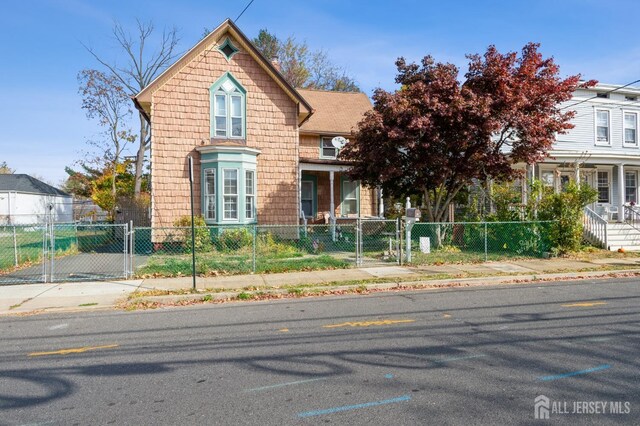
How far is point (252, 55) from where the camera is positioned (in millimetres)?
18422

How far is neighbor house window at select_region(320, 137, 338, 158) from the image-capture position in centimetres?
2314

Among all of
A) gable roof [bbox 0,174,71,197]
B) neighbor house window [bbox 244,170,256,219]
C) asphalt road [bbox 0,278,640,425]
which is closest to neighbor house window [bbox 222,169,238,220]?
neighbor house window [bbox 244,170,256,219]

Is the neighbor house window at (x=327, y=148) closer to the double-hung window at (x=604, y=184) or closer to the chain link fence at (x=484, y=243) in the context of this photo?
the chain link fence at (x=484, y=243)

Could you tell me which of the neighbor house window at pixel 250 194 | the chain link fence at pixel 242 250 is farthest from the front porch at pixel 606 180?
the neighbor house window at pixel 250 194

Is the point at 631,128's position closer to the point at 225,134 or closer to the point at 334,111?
the point at 334,111

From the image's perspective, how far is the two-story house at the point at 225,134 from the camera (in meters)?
17.6

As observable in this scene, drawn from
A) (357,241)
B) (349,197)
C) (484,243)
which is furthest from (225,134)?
(484,243)

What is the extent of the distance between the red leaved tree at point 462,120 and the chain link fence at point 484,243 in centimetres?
180

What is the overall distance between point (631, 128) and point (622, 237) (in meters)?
9.25

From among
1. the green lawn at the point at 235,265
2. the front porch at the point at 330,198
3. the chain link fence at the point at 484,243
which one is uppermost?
the front porch at the point at 330,198

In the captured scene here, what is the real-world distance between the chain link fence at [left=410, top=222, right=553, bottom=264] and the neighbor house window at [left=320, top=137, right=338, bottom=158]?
26.0 feet

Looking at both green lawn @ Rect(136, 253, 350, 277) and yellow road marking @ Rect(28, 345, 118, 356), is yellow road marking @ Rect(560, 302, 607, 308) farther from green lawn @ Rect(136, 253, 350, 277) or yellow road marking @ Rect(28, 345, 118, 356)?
yellow road marking @ Rect(28, 345, 118, 356)

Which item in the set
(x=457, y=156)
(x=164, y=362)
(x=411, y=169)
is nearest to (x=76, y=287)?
(x=164, y=362)

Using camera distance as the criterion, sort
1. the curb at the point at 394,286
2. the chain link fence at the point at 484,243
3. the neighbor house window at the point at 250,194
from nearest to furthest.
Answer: the curb at the point at 394,286
the chain link fence at the point at 484,243
the neighbor house window at the point at 250,194
